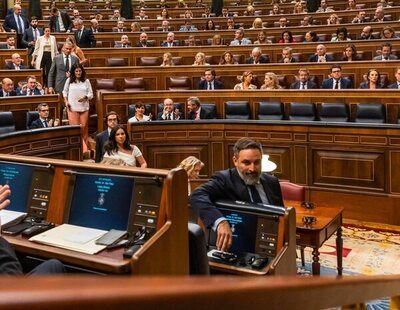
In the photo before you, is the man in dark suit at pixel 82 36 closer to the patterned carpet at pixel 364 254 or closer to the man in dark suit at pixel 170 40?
the man in dark suit at pixel 170 40

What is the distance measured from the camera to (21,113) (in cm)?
704

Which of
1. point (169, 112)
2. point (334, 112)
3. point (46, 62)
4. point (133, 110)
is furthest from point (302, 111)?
point (46, 62)

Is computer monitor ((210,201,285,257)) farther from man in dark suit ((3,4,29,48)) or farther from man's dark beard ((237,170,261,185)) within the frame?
man in dark suit ((3,4,29,48))

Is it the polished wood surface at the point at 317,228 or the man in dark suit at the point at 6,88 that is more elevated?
the man in dark suit at the point at 6,88

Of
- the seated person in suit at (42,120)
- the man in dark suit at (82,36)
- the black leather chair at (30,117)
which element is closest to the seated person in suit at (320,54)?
the seated person in suit at (42,120)

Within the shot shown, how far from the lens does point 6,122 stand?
6.34 meters

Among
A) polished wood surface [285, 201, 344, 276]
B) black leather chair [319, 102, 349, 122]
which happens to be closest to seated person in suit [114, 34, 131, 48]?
black leather chair [319, 102, 349, 122]

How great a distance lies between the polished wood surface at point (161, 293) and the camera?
0.49 metres

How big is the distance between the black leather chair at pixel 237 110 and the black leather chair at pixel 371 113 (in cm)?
146

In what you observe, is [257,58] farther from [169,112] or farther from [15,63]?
[15,63]

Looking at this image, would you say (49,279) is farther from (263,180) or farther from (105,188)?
(263,180)

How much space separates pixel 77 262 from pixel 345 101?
529cm

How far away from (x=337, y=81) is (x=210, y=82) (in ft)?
5.97

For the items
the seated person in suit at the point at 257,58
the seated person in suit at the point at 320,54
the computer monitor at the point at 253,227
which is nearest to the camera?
the computer monitor at the point at 253,227
